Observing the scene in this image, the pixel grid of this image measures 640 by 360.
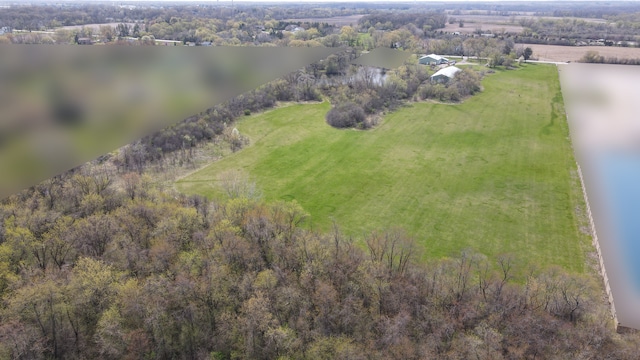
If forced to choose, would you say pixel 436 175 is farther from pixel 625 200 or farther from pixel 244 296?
pixel 244 296

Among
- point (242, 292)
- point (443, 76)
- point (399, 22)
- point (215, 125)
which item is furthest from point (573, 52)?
point (242, 292)

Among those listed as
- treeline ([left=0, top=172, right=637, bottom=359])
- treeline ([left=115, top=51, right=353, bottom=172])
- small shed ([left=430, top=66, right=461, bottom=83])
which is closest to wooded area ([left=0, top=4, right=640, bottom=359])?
treeline ([left=0, top=172, right=637, bottom=359])

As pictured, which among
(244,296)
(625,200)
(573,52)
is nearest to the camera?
(244,296)

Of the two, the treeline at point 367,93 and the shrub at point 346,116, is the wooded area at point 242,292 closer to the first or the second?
the shrub at point 346,116

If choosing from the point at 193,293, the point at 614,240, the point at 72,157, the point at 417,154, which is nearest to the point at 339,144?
the point at 417,154

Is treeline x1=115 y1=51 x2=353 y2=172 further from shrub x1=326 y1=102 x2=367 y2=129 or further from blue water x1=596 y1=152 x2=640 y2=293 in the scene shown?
blue water x1=596 y1=152 x2=640 y2=293

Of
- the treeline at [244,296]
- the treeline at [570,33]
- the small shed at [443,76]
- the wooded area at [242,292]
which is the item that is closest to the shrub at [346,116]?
the small shed at [443,76]
